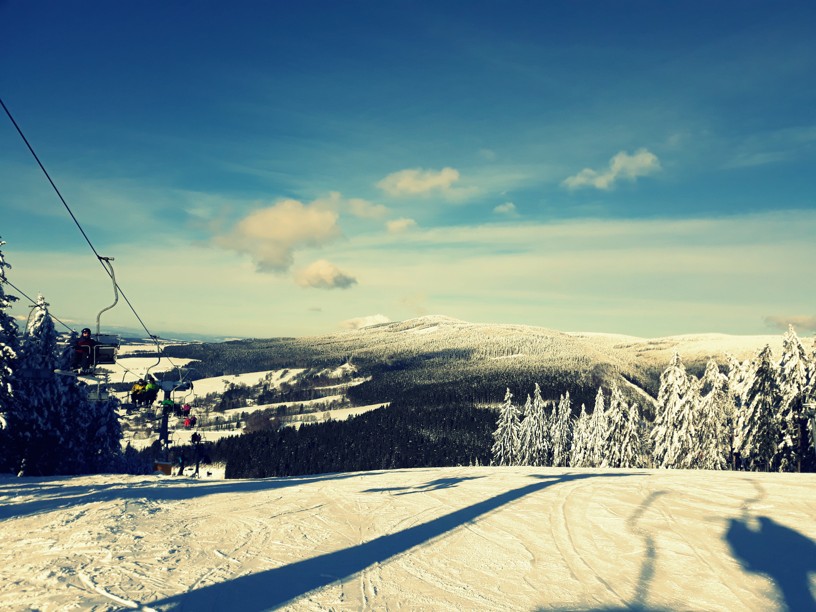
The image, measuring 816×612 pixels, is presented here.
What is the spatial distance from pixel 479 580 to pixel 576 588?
5.13 ft

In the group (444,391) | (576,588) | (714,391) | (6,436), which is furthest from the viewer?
(444,391)

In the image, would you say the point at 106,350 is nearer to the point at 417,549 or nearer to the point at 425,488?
the point at 425,488

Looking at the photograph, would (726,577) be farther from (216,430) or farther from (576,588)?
(216,430)

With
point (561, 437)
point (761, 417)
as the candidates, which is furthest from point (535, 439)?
point (761, 417)

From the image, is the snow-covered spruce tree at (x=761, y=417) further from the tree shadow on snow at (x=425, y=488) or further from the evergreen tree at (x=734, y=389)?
the tree shadow on snow at (x=425, y=488)

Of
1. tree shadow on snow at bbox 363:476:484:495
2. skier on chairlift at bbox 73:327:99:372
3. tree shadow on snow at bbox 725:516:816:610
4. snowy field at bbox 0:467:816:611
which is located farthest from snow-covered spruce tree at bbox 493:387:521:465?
skier on chairlift at bbox 73:327:99:372

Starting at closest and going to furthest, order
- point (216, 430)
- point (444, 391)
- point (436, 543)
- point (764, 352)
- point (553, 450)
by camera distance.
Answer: point (436, 543) → point (764, 352) → point (553, 450) → point (216, 430) → point (444, 391)

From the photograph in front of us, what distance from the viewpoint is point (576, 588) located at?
8.09m

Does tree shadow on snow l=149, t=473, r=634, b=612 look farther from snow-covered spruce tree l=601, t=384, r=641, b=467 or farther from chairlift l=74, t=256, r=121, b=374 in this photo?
snow-covered spruce tree l=601, t=384, r=641, b=467

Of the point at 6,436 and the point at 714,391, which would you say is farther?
the point at 714,391

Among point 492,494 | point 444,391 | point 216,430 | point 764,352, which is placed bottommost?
point 216,430

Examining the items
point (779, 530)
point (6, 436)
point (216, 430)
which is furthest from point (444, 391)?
point (779, 530)

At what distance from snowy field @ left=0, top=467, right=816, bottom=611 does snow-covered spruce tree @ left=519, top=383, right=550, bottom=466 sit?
4853 centimetres

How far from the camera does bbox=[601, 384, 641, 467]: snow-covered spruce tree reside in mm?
48844
